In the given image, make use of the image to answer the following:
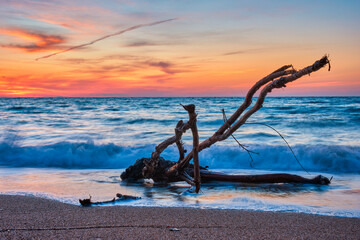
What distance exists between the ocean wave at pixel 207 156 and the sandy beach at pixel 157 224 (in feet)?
19.8

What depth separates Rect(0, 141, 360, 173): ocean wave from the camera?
34.8 ft

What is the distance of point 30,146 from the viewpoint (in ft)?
43.1

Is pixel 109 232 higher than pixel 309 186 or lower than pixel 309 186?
higher

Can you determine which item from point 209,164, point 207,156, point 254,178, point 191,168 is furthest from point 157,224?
point 207,156

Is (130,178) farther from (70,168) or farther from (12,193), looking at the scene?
(70,168)

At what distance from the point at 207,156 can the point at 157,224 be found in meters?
7.84

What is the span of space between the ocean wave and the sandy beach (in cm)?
605

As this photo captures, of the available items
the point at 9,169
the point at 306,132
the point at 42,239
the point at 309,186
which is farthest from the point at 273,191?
the point at 306,132

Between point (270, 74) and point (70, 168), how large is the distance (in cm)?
756

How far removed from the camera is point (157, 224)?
3910 mm

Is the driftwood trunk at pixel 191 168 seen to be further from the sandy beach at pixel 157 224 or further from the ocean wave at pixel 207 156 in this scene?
the ocean wave at pixel 207 156

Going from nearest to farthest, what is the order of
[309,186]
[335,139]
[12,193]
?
[12,193]
[309,186]
[335,139]

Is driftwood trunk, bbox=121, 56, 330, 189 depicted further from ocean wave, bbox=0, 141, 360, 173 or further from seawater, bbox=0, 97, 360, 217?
ocean wave, bbox=0, 141, 360, 173

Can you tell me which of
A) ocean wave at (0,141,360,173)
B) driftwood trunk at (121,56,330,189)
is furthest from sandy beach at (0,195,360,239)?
ocean wave at (0,141,360,173)
